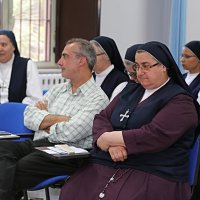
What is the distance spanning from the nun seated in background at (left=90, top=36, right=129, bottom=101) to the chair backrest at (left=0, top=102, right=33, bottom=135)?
74 centimetres

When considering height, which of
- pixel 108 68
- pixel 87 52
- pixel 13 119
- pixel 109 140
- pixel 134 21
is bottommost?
pixel 13 119

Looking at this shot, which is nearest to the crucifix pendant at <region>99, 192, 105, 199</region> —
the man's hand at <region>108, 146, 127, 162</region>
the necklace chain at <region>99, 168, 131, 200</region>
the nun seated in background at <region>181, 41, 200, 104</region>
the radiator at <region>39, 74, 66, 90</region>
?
the necklace chain at <region>99, 168, 131, 200</region>

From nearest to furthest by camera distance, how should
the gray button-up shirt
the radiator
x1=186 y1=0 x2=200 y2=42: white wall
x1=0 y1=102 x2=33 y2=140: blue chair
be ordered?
the gray button-up shirt, x1=0 y1=102 x2=33 y2=140: blue chair, the radiator, x1=186 y1=0 x2=200 y2=42: white wall

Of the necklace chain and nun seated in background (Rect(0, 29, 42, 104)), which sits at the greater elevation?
nun seated in background (Rect(0, 29, 42, 104))

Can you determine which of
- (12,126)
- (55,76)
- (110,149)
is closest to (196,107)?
(110,149)

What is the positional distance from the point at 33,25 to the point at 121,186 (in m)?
3.96

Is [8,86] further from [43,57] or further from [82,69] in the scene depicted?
[43,57]

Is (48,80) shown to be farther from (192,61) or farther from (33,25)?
(192,61)

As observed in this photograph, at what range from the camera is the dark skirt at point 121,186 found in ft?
8.21

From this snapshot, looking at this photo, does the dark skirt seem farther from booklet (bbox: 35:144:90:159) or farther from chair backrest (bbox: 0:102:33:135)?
chair backrest (bbox: 0:102:33:135)

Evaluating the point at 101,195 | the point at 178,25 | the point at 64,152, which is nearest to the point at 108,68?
the point at 64,152

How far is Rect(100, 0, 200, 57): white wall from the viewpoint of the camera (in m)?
6.43

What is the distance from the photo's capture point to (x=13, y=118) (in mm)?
3518

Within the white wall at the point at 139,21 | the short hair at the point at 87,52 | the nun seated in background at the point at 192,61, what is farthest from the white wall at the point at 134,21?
the short hair at the point at 87,52
